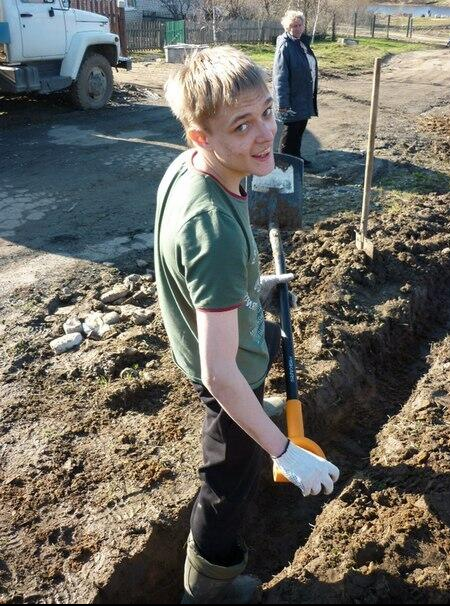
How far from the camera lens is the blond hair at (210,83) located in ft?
5.61

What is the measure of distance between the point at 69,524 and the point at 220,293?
5.36ft

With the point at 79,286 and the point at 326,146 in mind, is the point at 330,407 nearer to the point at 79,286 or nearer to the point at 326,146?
the point at 79,286

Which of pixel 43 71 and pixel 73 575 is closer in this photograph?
pixel 73 575

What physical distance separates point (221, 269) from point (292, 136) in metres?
6.16

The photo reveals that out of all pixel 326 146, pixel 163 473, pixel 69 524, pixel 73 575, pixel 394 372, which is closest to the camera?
pixel 73 575

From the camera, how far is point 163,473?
9.84 feet

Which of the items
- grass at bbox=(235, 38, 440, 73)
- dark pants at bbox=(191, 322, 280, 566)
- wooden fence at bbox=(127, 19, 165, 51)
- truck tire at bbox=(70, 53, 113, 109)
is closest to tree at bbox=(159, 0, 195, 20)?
grass at bbox=(235, 38, 440, 73)

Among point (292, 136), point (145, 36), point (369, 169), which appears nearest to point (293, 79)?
point (292, 136)

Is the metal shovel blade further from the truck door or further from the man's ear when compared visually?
the truck door

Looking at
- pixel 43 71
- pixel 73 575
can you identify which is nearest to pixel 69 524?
pixel 73 575

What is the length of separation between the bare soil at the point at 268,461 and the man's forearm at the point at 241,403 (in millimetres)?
1053

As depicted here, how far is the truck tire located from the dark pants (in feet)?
31.5

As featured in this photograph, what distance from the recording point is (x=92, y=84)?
1084cm

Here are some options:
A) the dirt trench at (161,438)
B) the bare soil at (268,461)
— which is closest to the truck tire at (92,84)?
the bare soil at (268,461)
